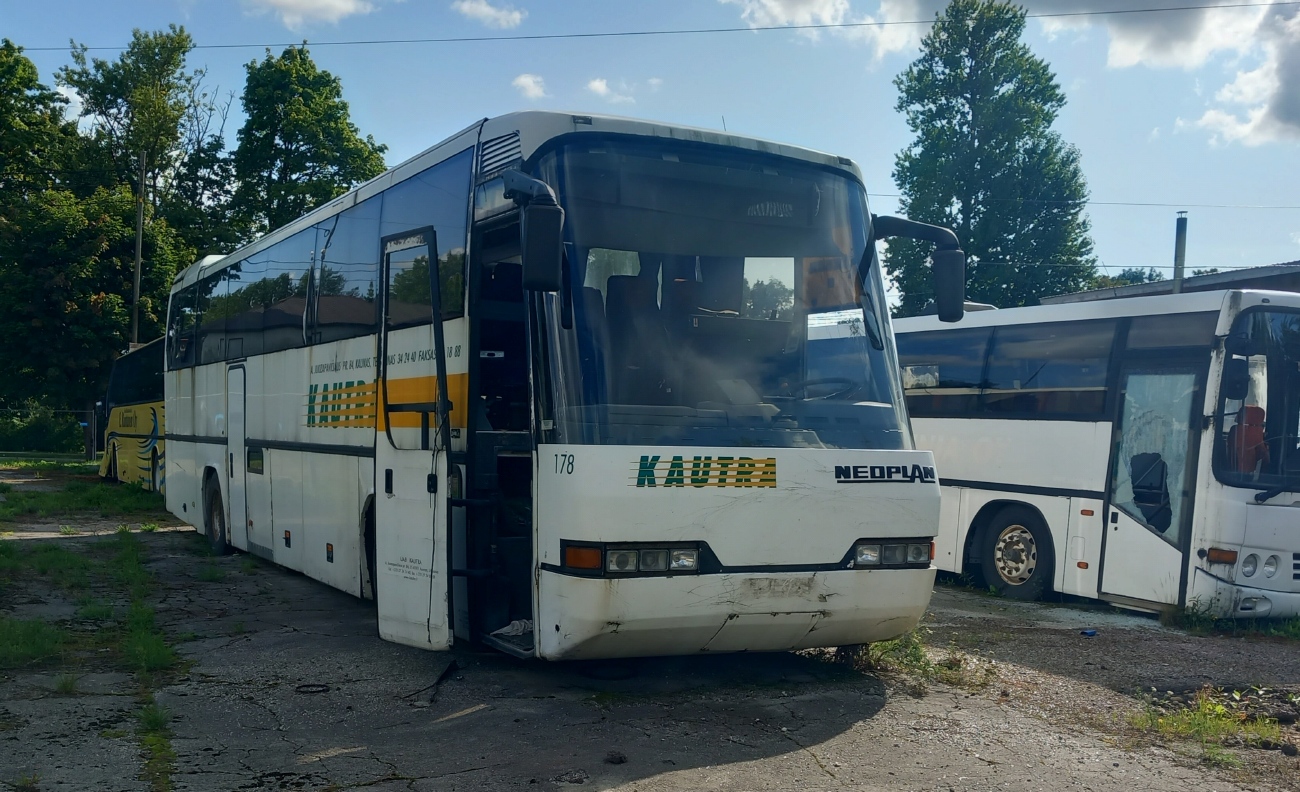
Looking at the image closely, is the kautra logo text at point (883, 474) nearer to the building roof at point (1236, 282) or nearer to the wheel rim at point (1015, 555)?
the wheel rim at point (1015, 555)

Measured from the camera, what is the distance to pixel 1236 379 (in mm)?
9875

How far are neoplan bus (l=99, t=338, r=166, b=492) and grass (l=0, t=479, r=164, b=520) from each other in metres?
0.40

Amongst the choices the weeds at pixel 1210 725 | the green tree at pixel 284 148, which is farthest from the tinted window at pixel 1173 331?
the green tree at pixel 284 148

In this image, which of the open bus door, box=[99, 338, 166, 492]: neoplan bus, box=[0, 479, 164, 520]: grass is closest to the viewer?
→ the open bus door

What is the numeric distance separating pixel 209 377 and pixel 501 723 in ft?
32.2

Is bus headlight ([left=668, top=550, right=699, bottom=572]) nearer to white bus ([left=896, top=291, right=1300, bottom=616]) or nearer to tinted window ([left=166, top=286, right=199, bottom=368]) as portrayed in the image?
white bus ([left=896, top=291, right=1300, bottom=616])

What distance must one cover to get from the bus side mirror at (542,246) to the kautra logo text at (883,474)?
2.03 meters

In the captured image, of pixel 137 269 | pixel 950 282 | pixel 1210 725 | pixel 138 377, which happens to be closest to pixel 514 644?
pixel 950 282

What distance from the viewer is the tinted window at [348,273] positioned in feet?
30.5

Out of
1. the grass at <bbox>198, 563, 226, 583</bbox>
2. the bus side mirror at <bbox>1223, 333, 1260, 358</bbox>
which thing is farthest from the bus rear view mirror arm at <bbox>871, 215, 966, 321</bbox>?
the grass at <bbox>198, 563, 226, 583</bbox>

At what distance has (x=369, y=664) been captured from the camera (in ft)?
25.6

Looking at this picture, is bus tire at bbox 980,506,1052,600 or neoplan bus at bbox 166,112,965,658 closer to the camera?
neoplan bus at bbox 166,112,965,658

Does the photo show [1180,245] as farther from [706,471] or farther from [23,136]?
[23,136]

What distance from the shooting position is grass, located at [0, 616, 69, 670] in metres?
7.59
